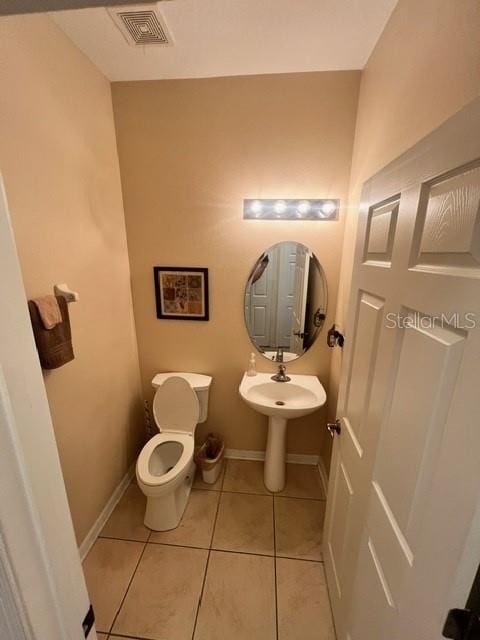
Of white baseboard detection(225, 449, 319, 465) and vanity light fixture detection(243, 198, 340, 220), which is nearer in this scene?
vanity light fixture detection(243, 198, 340, 220)

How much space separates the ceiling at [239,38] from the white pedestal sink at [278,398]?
184 centimetres

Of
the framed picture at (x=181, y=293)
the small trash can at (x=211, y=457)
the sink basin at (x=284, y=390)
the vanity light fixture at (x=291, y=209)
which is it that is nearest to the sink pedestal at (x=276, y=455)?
the sink basin at (x=284, y=390)

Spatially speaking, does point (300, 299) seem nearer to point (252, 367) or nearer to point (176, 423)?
point (252, 367)

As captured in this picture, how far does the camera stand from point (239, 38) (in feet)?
3.98

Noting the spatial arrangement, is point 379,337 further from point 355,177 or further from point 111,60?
point 111,60

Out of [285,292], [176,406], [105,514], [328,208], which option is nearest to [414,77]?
[328,208]

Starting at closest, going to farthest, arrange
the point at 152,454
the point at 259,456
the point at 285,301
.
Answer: the point at 152,454
the point at 285,301
the point at 259,456

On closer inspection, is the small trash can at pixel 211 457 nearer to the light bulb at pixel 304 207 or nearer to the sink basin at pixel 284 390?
the sink basin at pixel 284 390

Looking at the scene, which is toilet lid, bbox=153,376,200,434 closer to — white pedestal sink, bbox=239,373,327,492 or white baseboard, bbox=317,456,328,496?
white pedestal sink, bbox=239,373,327,492

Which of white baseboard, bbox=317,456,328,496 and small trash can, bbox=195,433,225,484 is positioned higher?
small trash can, bbox=195,433,225,484

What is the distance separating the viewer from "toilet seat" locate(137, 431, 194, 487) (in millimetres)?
1451

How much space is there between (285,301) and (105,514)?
1.80 metres

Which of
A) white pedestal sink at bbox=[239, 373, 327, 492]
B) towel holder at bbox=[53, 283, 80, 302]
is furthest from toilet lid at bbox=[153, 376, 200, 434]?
towel holder at bbox=[53, 283, 80, 302]

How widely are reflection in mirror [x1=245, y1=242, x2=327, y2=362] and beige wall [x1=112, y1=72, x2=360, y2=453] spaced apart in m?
0.06
